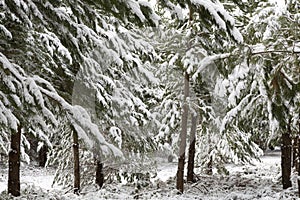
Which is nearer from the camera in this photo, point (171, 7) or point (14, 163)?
point (171, 7)

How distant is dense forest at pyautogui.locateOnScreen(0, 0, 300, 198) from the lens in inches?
170

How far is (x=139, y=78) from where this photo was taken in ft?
→ 36.6

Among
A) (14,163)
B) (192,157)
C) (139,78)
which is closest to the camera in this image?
(14,163)

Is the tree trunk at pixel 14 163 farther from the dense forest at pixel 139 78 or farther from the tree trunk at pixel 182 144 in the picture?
the tree trunk at pixel 182 144

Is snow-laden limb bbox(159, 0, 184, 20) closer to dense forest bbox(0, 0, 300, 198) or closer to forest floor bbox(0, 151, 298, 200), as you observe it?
dense forest bbox(0, 0, 300, 198)

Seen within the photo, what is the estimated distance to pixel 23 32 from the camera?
554 centimetres

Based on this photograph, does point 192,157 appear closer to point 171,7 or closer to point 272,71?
point 272,71

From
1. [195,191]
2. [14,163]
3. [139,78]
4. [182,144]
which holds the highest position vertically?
[139,78]

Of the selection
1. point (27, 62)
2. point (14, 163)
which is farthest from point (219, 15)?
point (14, 163)

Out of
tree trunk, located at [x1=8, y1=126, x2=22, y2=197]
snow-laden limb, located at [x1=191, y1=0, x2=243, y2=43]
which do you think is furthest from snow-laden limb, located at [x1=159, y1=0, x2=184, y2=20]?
tree trunk, located at [x1=8, y1=126, x2=22, y2=197]

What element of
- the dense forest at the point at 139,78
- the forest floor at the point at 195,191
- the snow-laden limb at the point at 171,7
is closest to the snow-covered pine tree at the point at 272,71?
the dense forest at the point at 139,78

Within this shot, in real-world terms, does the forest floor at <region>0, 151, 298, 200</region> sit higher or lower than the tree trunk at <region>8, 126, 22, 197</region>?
lower

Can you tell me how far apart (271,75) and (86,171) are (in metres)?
9.88

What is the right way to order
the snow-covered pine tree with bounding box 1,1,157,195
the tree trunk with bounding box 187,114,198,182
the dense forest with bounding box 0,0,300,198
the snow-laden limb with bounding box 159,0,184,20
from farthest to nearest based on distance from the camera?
the tree trunk with bounding box 187,114,198,182, the dense forest with bounding box 0,0,300,198, the snow-covered pine tree with bounding box 1,1,157,195, the snow-laden limb with bounding box 159,0,184,20
